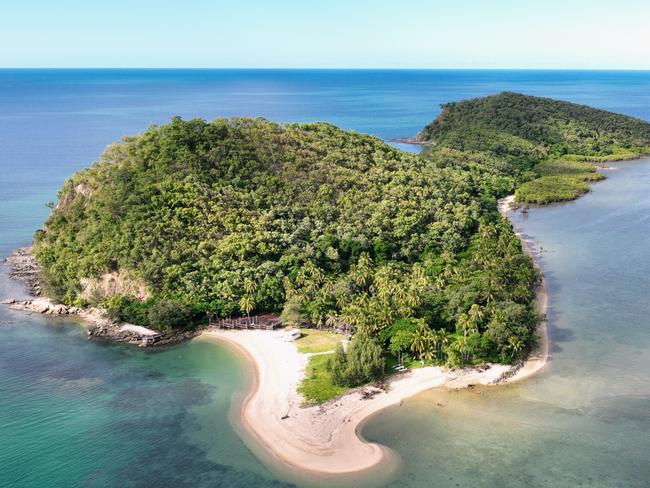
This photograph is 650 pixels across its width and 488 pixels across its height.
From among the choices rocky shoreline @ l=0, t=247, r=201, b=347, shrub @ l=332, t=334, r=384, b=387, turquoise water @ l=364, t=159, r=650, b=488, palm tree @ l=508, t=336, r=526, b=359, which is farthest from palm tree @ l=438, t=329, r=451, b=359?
rocky shoreline @ l=0, t=247, r=201, b=347

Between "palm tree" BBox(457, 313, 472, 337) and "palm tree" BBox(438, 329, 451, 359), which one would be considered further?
"palm tree" BBox(457, 313, 472, 337)

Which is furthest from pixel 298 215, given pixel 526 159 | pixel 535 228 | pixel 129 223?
pixel 526 159

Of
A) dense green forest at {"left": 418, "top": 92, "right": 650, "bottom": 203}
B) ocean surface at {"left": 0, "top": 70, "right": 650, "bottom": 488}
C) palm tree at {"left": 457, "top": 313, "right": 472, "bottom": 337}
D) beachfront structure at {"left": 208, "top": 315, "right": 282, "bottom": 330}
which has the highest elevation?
dense green forest at {"left": 418, "top": 92, "right": 650, "bottom": 203}

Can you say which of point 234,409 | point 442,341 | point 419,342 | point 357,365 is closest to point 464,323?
point 442,341

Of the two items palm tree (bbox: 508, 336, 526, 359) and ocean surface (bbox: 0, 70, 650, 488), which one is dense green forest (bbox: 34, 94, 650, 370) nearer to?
palm tree (bbox: 508, 336, 526, 359)

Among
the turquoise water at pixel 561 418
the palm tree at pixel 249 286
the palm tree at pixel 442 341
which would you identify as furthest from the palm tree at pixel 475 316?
the palm tree at pixel 249 286

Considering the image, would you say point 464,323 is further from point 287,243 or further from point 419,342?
point 287,243
